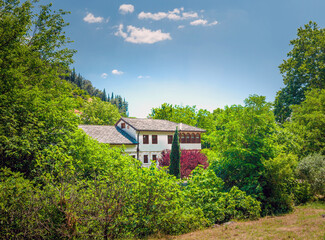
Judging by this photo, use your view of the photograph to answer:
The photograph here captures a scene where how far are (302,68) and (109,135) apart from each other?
26.4 m

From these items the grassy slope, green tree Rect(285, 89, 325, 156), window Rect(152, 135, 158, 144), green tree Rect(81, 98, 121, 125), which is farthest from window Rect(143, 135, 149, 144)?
the grassy slope

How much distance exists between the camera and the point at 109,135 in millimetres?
29656

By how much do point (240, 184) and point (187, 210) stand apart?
5452 mm

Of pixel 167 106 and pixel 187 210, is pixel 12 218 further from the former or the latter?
pixel 167 106

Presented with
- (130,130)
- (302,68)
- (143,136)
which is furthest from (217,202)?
(302,68)

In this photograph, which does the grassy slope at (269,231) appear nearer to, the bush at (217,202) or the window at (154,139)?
the bush at (217,202)

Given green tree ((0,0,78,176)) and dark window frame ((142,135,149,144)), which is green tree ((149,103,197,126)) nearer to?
dark window frame ((142,135,149,144))

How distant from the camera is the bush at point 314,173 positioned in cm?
1414

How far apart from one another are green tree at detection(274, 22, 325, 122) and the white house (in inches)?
534

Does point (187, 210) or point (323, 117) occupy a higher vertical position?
point (323, 117)

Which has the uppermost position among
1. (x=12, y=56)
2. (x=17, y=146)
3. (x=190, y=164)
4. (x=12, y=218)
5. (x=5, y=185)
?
(x=12, y=56)

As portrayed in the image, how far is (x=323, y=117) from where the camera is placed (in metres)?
19.3

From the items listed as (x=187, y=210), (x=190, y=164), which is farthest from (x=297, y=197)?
(x=190, y=164)

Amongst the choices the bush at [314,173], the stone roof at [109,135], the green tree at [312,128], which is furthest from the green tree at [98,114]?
the bush at [314,173]
